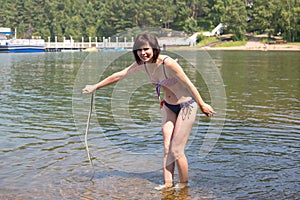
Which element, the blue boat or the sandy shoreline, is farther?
the blue boat

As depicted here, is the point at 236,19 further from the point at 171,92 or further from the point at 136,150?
the point at 171,92

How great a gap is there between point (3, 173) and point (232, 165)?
428 cm

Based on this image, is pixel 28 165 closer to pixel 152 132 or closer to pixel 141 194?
pixel 141 194

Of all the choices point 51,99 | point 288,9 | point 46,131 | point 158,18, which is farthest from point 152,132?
point 158,18

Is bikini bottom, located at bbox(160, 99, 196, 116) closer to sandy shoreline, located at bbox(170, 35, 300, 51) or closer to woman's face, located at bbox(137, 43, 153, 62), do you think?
woman's face, located at bbox(137, 43, 153, 62)

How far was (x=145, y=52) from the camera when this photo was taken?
24.1ft

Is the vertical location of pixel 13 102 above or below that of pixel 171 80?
below

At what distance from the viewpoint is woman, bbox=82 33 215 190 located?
7.39 meters

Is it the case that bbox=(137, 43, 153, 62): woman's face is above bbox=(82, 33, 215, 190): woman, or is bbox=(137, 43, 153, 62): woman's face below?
above

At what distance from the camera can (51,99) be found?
20.5m

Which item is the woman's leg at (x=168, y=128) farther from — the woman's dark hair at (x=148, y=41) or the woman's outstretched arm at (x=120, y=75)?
the woman's dark hair at (x=148, y=41)

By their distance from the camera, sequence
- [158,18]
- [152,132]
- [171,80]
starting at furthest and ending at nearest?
[158,18], [152,132], [171,80]

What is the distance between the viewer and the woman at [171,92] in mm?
7387

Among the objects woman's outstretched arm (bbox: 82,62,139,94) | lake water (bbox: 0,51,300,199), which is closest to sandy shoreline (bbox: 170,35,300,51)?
lake water (bbox: 0,51,300,199)
